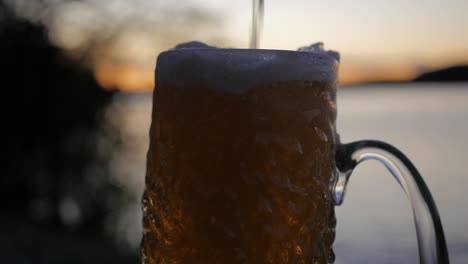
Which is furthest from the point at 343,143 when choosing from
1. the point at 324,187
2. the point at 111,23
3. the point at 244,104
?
the point at 111,23

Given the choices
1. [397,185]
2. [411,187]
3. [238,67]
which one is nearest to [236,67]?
[238,67]

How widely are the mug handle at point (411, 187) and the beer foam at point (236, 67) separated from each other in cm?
12

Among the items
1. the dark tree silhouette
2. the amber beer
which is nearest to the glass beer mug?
the amber beer

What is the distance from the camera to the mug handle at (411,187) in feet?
3.01

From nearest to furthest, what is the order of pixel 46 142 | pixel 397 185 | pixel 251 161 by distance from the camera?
pixel 251 161 → pixel 397 185 → pixel 46 142

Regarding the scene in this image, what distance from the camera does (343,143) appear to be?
98 cm

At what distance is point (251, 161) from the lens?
0.86m

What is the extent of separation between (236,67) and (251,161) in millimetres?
129

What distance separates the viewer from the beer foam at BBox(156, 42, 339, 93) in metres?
0.88

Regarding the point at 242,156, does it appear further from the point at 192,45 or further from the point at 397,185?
the point at 397,185

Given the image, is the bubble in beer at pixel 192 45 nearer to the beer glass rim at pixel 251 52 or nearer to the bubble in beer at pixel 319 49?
the beer glass rim at pixel 251 52

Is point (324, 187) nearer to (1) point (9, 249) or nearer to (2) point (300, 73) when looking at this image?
(2) point (300, 73)

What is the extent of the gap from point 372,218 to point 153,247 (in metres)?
1.66

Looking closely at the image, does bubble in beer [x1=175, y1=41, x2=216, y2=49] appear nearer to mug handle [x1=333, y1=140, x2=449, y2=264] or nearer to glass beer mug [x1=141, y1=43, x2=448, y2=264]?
glass beer mug [x1=141, y1=43, x2=448, y2=264]
